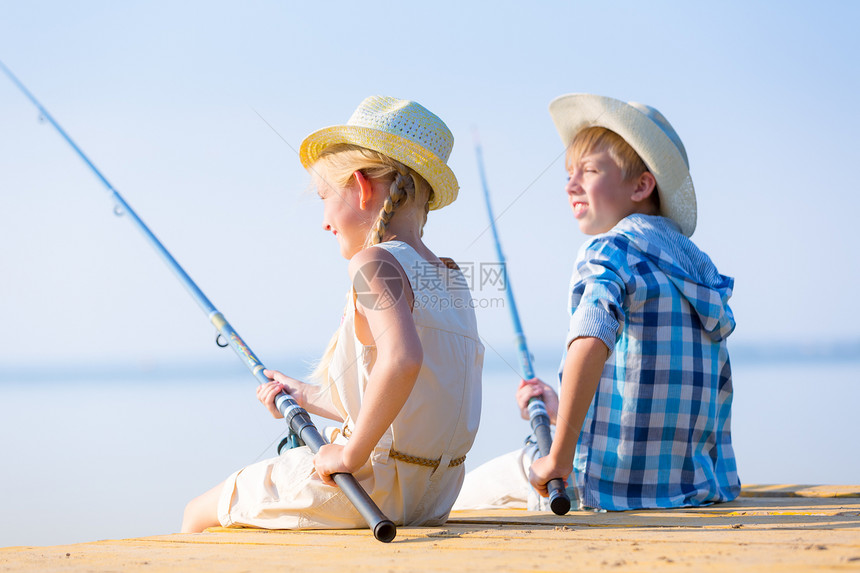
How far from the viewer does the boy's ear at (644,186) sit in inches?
84.5

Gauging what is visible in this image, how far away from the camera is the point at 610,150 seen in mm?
2164

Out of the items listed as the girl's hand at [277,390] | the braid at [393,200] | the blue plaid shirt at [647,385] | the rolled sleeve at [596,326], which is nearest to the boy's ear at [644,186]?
the blue plaid shirt at [647,385]

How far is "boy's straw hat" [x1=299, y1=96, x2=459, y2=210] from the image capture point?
1807mm

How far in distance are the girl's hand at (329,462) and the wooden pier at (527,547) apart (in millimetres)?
106

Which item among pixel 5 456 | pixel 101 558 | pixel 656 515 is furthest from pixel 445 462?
pixel 5 456

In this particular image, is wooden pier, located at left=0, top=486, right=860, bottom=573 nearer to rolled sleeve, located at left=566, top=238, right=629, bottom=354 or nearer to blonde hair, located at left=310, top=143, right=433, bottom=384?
rolled sleeve, located at left=566, top=238, right=629, bottom=354

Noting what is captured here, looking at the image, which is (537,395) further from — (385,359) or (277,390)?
(385,359)

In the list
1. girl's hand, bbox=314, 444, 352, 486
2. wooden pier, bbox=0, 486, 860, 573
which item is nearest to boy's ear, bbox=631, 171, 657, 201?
wooden pier, bbox=0, 486, 860, 573

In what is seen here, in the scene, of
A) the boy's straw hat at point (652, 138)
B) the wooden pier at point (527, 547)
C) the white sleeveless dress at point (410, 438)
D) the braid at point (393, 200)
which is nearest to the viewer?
the wooden pier at point (527, 547)

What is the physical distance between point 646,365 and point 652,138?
53cm

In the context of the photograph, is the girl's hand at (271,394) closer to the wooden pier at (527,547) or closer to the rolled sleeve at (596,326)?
the wooden pier at (527,547)

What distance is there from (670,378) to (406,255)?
68 centimetres

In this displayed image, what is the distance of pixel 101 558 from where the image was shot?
137 cm

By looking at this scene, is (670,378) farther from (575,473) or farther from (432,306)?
(432,306)
